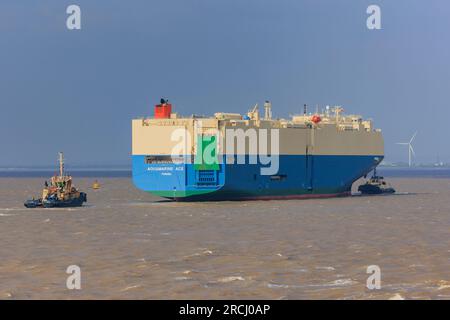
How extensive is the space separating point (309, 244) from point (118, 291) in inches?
557

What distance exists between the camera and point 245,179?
6856cm

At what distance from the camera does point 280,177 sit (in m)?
71.9

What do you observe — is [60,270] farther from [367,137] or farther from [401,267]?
[367,137]

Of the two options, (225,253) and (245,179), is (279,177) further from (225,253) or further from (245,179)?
(225,253)

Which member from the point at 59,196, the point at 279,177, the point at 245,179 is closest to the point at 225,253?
the point at 59,196

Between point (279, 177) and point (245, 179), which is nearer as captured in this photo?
point (245, 179)

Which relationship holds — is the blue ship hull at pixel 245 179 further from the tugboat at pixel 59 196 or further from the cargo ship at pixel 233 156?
the tugboat at pixel 59 196

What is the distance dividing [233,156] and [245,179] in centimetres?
256

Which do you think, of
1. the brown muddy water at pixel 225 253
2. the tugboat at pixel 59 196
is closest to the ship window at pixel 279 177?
the brown muddy water at pixel 225 253

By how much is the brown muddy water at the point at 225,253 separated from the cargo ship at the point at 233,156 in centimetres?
804

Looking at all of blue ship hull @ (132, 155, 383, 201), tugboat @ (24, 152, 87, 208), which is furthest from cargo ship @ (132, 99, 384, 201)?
tugboat @ (24, 152, 87, 208)

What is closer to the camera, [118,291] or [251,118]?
[118,291]

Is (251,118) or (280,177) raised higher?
(251,118)
